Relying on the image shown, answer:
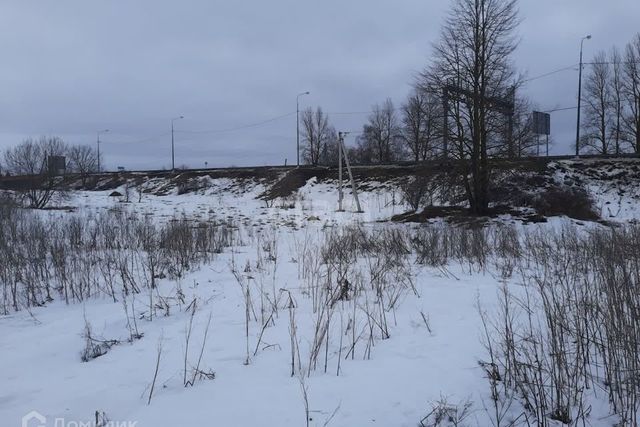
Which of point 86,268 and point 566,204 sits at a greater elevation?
point 566,204

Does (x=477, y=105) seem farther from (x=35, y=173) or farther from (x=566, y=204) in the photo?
(x=35, y=173)

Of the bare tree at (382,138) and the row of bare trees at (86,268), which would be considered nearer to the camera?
the row of bare trees at (86,268)

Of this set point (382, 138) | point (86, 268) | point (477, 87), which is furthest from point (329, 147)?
point (86, 268)

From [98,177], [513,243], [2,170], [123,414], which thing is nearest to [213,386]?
[123,414]

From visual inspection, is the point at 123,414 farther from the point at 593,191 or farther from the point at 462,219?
the point at 593,191

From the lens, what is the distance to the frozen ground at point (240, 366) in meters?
3.30

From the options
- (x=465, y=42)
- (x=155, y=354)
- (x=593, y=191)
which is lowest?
(x=155, y=354)

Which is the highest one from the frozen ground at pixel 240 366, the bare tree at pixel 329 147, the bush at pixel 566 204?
the bare tree at pixel 329 147

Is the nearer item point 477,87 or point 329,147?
point 477,87

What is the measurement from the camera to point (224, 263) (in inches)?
388

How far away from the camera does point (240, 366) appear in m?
4.12

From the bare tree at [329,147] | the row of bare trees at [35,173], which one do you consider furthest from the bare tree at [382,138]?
the row of bare trees at [35,173]

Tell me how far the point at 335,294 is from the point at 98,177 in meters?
56.4

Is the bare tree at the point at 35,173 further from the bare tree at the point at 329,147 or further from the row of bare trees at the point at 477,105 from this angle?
the bare tree at the point at 329,147
